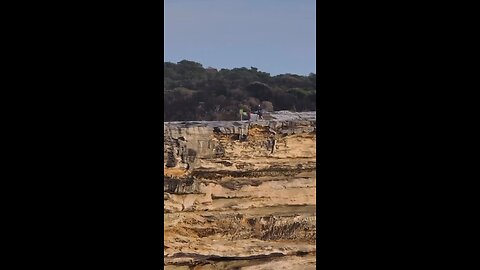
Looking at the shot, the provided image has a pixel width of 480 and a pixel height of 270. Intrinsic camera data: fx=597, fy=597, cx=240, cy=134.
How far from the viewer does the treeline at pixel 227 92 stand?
7324 millimetres

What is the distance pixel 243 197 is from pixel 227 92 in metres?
1.69

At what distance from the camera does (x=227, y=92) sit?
7.75 metres

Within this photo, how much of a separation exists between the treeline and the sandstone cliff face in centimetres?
76

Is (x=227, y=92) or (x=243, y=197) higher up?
(x=227, y=92)

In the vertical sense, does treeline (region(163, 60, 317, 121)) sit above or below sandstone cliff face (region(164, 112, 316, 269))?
above

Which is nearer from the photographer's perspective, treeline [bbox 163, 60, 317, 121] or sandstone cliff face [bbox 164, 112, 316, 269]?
sandstone cliff face [bbox 164, 112, 316, 269]

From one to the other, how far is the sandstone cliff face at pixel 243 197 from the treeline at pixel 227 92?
2.48 ft

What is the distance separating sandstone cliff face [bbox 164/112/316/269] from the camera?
6254mm

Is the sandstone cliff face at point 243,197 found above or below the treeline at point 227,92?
below

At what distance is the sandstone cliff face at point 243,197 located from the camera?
6.25m

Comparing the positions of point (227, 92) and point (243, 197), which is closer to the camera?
point (243, 197)

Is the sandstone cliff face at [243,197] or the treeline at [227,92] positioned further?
the treeline at [227,92]
